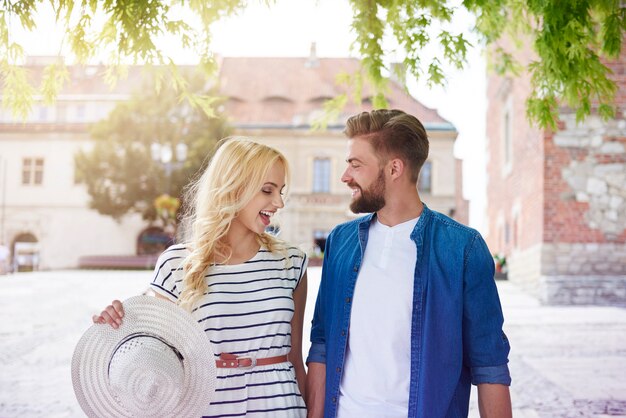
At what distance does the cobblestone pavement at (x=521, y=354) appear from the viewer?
6355 millimetres

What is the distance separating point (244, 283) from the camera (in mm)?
2857

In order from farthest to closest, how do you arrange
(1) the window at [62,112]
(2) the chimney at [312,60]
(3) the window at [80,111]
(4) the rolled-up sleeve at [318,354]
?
(2) the chimney at [312,60], (3) the window at [80,111], (1) the window at [62,112], (4) the rolled-up sleeve at [318,354]

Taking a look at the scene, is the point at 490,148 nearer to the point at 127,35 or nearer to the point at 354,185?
the point at 127,35

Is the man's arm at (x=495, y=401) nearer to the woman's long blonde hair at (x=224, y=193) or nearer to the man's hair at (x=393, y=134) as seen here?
the man's hair at (x=393, y=134)

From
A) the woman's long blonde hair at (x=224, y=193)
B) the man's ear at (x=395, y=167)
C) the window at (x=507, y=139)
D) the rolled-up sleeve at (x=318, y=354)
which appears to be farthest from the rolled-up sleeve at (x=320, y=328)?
the window at (x=507, y=139)

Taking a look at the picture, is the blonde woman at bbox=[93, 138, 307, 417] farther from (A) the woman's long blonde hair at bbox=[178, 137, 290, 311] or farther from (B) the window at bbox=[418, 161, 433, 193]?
(B) the window at bbox=[418, 161, 433, 193]

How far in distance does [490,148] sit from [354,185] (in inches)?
847

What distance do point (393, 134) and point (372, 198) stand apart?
0.26m

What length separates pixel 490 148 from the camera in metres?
23.5

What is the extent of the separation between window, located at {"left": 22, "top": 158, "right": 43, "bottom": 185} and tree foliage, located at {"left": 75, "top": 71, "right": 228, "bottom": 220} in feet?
15.6

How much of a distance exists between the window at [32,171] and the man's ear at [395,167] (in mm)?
35357

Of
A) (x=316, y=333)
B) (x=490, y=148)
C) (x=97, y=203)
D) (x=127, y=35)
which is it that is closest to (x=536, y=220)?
(x=490, y=148)

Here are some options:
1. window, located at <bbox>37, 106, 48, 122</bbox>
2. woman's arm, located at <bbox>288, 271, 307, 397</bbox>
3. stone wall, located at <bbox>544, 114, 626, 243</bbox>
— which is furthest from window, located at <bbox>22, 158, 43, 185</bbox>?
woman's arm, located at <bbox>288, 271, 307, 397</bbox>

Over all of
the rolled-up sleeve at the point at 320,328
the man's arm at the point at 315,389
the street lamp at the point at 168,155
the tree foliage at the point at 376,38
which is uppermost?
the street lamp at the point at 168,155
